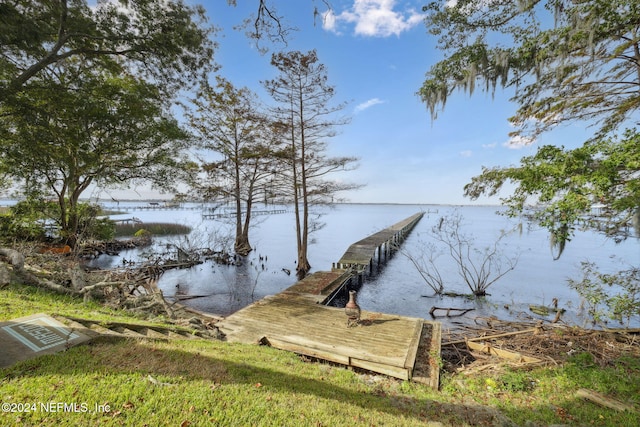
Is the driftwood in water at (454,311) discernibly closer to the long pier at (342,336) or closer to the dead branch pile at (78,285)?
the long pier at (342,336)

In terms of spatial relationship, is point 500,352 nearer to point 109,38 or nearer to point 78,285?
point 78,285

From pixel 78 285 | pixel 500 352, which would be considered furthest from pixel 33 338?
pixel 500 352

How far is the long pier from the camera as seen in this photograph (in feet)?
17.7

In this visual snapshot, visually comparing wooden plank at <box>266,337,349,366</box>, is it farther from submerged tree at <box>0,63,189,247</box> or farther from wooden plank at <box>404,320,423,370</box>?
submerged tree at <box>0,63,189,247</box>

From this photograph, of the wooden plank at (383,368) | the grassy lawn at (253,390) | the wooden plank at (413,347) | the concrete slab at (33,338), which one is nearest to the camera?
the grassy lawn at (253,390)

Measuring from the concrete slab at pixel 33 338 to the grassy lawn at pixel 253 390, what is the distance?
224mm

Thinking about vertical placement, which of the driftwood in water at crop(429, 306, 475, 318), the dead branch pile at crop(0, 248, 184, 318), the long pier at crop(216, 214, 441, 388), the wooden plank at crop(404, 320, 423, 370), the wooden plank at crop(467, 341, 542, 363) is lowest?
Result: the driftwood in water at crop(429, 306, 475, 318)

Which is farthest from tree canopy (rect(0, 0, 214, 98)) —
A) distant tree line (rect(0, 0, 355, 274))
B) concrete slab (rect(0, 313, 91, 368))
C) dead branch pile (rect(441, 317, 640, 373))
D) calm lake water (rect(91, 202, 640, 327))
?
dead branch pile (rect(441, 317, 640, 373))

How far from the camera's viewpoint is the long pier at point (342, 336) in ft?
17.7

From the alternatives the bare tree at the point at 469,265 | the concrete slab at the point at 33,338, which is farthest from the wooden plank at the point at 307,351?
the bare tree at the point at 469,265

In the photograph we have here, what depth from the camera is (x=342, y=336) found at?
6500 millimetres

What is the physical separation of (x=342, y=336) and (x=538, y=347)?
4.89 m

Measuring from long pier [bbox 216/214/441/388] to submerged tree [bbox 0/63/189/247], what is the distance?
27.9 ft

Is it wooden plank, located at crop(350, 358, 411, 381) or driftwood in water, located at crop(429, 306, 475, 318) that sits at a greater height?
wooden plank, located at crop(350, 358, 411, 381)
